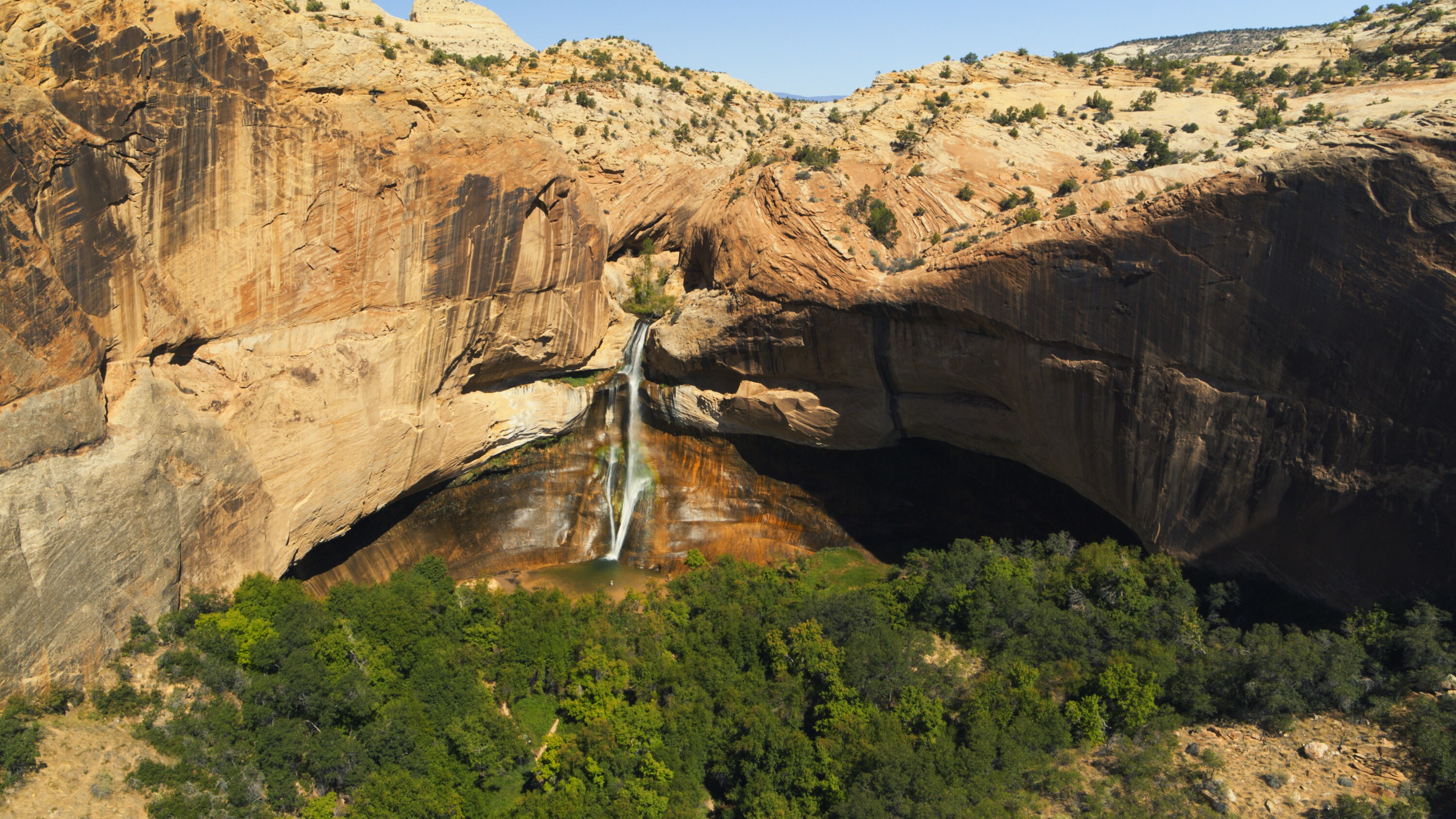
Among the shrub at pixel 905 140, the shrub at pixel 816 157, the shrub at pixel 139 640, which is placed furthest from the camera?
the shrub at pixel 905 140

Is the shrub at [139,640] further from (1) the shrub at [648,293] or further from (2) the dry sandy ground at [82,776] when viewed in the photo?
(1) the shrub at [648,293]

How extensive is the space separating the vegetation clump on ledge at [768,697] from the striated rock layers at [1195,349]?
1731mm

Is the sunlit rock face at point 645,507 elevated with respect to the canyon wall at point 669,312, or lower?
lower

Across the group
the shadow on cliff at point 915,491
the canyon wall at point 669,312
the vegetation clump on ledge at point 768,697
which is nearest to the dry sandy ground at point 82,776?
the vegetation clump on ledge at point 768,697

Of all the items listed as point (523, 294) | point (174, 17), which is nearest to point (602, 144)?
point (523, 294)

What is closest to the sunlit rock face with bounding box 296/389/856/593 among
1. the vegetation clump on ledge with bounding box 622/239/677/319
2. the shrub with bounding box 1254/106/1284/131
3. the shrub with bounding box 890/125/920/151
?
the vegetation clump on ledge with bounding box 622/239/677/319

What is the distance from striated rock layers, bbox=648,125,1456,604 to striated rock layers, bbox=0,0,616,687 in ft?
24.3

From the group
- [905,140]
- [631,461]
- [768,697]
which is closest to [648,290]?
[631,461]

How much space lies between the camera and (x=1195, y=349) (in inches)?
756

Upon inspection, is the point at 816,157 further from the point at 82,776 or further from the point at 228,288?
the point at 82,776

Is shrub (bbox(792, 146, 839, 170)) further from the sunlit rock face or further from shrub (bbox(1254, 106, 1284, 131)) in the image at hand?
shrub (bbox(1254, 106, 1284, 131))

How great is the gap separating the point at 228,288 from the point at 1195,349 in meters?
21.1

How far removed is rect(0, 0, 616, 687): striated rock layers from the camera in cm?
→ 1622

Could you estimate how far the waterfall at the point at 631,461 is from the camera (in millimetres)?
28344
